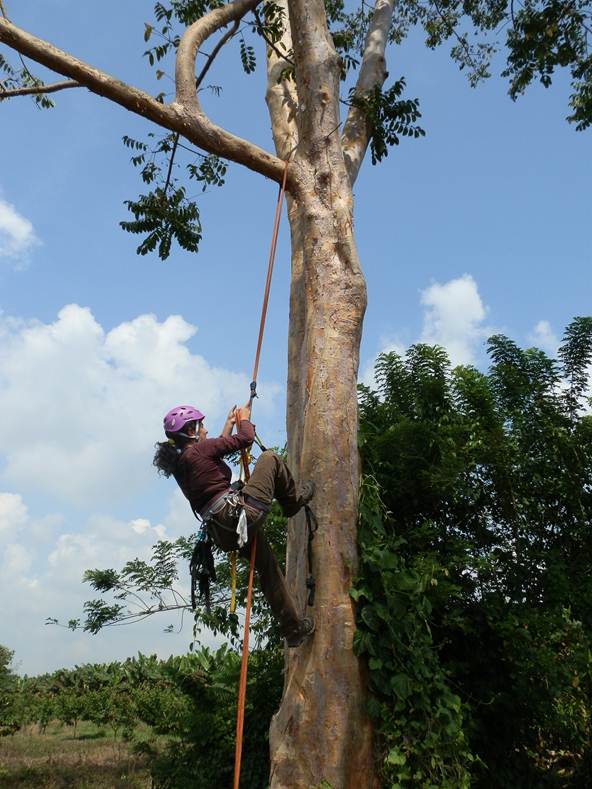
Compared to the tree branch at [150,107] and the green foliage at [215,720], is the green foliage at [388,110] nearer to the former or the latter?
the tree branch at [150,107]

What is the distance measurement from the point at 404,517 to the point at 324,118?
12.9 ft

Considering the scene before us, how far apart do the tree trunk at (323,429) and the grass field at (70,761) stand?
4435 millimetres

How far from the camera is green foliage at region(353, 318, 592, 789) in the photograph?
668cm

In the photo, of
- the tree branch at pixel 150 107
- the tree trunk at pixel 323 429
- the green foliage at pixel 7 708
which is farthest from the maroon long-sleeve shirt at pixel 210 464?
the green foliage at pixel 7 708

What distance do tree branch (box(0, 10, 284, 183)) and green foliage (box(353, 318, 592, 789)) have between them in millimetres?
2756

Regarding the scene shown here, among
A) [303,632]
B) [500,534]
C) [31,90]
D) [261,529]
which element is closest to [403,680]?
[303,632]

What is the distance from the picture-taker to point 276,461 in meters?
5.12

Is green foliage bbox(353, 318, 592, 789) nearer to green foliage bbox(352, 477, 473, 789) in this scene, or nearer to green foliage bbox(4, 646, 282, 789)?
green foliage bbox(352, 477, 473, 789)

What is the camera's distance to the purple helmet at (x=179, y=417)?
525 centimetres

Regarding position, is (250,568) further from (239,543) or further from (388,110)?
(388,110)

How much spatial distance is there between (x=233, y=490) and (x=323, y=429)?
A: 0.96 m

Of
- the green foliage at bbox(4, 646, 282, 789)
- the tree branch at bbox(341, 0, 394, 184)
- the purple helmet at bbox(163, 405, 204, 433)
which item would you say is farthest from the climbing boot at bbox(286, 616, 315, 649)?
the tree branch at bbox(341, 0, 394, 184)

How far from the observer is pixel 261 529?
509 cm

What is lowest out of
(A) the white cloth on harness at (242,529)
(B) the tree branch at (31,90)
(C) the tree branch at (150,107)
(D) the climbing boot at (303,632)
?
(D) the climbing boot at (303,632)
